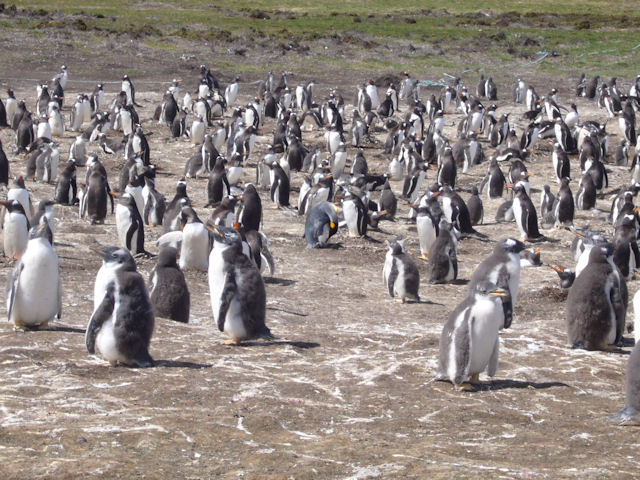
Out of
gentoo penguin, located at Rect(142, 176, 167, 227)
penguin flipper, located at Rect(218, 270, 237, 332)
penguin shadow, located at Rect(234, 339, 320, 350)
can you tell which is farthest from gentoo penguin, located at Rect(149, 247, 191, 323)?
gentoo penguin, located at Rect(142, 176, 167, 227)

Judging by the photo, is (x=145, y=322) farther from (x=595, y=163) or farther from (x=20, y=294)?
(x=595, y=163)

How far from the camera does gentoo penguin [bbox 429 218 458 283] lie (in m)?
12.5

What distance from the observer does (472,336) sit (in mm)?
7059

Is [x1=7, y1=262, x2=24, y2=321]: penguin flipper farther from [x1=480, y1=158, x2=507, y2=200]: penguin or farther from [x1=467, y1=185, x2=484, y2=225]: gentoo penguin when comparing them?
[x1=480, y1=158, x2=507, y2=200]: penguin

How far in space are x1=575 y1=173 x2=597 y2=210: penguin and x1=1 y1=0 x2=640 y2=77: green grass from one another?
21.6 meters

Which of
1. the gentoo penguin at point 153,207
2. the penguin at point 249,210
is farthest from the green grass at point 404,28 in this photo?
the penguin at point 249,210

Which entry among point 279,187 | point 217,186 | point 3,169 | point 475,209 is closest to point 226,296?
point 217,186

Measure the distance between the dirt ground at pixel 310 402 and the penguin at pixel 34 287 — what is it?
0.63ft

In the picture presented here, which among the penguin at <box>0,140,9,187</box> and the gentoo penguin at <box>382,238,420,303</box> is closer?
the gentoo penguin at <box>382,238,420,303</box>

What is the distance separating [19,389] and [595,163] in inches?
626

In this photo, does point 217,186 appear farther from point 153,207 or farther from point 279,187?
point 153,207

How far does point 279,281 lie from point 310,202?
4968mm

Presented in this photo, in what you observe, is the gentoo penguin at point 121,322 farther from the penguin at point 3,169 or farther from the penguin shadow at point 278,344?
the penguin at point 3,169

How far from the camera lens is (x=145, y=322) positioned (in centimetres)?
715
